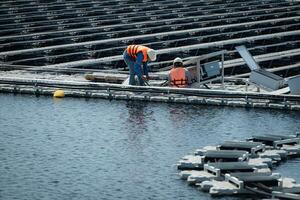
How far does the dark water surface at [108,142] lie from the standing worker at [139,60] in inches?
78.5

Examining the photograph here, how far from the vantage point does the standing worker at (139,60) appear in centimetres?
4925

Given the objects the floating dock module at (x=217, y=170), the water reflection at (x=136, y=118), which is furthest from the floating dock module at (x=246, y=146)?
the water reflection at (x=136, y=118)

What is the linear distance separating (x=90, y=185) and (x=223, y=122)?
1171 cm

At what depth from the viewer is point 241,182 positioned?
3167 cm

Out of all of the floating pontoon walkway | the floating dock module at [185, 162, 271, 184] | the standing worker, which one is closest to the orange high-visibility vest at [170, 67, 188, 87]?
the standing worker

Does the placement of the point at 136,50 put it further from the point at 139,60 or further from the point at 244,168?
the point at 244,168

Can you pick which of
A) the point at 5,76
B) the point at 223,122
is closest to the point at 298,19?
the point at 5,76

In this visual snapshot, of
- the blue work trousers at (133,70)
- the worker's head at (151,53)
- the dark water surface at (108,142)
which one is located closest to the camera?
the dark water surface at (108,142)

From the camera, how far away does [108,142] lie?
3972 centimetres

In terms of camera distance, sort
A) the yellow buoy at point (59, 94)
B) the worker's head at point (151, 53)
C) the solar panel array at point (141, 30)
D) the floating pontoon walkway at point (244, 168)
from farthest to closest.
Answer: the solar panel array at point (141, 30) < the yellow buoy at point (59, 94) < the worker's head at point (151, 53) < the floating pontoon walkway at point (244, 168)

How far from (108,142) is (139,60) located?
10372 millimetres

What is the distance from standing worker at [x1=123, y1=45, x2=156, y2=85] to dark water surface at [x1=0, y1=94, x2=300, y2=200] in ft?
6.55

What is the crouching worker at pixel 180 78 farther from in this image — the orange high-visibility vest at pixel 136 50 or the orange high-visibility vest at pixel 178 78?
the orange high-visibility vest at pixel 136 50

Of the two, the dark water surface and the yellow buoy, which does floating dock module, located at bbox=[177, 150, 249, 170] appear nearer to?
the dark water surface
